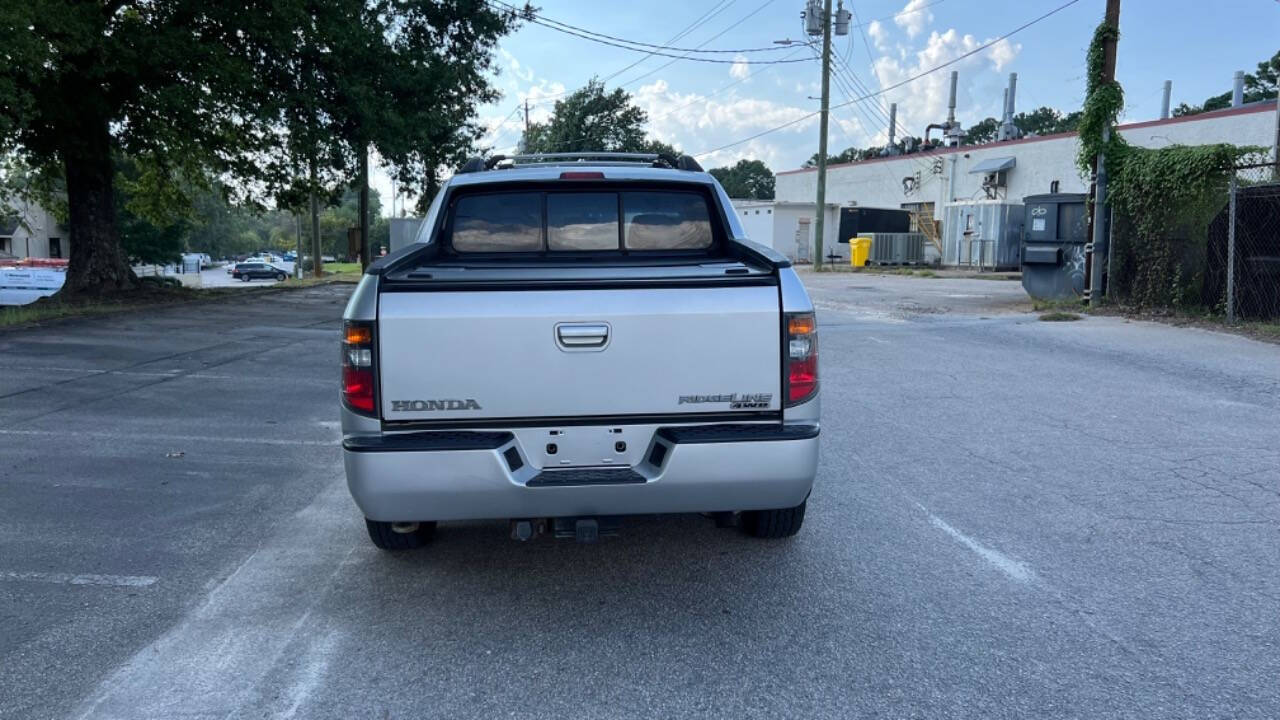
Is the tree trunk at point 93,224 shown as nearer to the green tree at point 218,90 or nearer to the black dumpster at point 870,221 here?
the green tree at point 218,90

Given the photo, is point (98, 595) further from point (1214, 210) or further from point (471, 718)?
point (1214, 210)

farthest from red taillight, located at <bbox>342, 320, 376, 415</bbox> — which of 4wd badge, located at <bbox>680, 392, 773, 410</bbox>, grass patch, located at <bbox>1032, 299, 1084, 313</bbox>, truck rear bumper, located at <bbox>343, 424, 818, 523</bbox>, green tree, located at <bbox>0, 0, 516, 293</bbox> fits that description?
grass patch, located at <bbox>1032, 299, 1084, 313</bbox>

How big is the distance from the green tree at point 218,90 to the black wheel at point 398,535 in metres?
12.3

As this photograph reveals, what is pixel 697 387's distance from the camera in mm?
3863

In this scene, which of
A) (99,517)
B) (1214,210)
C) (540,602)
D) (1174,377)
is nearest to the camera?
(540,602)

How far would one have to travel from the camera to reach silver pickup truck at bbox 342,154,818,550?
375cm

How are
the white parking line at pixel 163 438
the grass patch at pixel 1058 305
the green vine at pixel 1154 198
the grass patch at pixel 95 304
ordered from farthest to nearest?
the grass patch at pixel 1058 305
the grass patch at pixel 95 304
the green vine at pixel 1154 198
the white parking line at pixel 163 438

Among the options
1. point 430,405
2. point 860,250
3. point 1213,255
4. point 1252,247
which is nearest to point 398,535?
point 430,405

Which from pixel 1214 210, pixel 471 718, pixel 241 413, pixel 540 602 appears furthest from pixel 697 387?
pixel 1214 210

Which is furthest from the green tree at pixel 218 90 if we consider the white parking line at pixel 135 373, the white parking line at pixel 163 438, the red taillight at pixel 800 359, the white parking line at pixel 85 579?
the red taillight at pixel 800 359

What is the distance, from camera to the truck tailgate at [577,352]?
373 centimetres

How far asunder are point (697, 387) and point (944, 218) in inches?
1508

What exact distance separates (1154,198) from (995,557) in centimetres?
1281

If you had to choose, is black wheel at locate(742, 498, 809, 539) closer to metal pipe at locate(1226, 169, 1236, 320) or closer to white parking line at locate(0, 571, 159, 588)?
white parking line at locate(0, 571, 159, 588)
